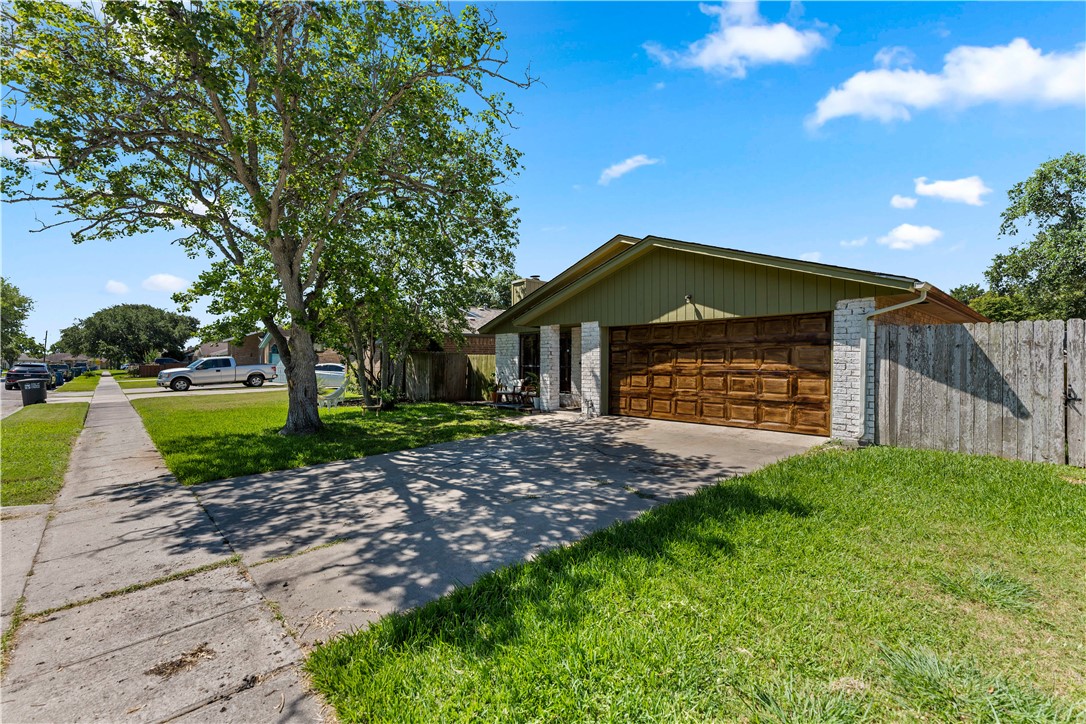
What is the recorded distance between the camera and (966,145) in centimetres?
911

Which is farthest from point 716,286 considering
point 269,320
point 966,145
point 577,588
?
point 269,320

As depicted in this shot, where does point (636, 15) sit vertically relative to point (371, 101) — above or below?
above

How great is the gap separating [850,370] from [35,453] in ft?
48.5

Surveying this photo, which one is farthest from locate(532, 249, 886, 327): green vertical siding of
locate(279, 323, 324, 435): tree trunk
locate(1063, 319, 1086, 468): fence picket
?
locate(279, 323, 324, 435): tree trunk

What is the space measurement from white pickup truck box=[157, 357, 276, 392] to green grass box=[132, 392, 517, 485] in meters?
10.2

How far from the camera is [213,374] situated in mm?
26156

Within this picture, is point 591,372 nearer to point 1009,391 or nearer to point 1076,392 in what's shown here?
point 1009,391

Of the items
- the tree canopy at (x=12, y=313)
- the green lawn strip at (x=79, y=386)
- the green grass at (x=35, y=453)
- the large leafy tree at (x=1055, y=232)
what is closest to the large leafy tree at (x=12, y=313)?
the tree canopy at (x=12, y=313)

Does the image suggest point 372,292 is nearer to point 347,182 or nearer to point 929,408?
point 347,182

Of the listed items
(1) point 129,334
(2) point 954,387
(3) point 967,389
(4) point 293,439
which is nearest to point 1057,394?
(3) point 967,389

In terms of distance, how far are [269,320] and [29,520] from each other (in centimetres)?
523

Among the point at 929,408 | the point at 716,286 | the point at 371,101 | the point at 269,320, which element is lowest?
the point at 929,408

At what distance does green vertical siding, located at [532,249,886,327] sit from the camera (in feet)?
28.5

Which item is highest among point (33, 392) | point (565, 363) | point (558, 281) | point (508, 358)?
point (558, 281)
